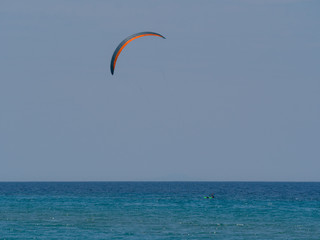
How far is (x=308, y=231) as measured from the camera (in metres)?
42.1

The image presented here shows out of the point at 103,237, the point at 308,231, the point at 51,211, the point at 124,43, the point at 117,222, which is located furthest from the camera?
the point at 51,211

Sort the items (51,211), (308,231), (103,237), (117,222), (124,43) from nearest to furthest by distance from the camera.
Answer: (124,43) < (103,237) < (308,231) < (117,222) < (51,211)

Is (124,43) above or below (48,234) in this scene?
above

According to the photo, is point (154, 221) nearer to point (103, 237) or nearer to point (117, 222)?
point (117, 222)

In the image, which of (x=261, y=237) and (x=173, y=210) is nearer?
(x=261, y=237)

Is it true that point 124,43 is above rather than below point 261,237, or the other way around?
above

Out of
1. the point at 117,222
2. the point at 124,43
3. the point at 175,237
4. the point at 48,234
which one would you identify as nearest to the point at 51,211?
the point at 117,222

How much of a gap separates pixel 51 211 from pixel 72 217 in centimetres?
702

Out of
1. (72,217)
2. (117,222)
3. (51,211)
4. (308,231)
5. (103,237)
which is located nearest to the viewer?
(103,237)

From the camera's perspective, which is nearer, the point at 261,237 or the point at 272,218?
the point at 261,237

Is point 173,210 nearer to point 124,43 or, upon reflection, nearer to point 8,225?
point 8,225

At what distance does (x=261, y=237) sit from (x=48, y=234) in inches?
608

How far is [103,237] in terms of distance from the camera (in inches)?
1497

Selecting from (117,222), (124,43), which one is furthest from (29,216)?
(124,43)
